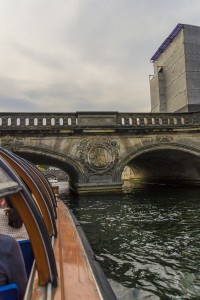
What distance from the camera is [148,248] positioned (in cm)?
549

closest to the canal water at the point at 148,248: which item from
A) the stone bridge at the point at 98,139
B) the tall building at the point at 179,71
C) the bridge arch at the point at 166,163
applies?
the stone bridge at the point at 98,139

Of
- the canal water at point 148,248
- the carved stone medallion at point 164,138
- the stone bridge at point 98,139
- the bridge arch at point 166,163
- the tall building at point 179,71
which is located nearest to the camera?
the canal water at point 148,248

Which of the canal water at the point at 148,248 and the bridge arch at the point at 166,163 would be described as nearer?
the canal water at the point at 148,248

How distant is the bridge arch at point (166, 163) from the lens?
1475cm

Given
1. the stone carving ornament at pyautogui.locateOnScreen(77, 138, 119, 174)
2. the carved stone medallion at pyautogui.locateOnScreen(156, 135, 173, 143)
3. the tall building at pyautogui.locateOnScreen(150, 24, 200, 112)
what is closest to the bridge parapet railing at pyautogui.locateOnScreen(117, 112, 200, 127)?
the carved stone medallion at pyautogui.locateOnScreen(156, 135, 173, 143)

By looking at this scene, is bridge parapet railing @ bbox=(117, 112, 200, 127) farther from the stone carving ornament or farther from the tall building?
the tall building

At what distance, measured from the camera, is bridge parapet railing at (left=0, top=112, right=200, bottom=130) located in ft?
44.9

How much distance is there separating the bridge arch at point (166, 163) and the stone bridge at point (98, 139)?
54mm

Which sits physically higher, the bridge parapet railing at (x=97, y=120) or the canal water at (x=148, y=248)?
the bridge parapet railing at (x=97, y=120)

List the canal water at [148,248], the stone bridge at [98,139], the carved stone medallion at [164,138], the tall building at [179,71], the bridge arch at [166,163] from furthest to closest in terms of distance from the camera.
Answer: the tall building at [179,71], the carved stone medallion at [164,138], the bridge arch at [166,163], the stone bridge at [98,139], the canal water at [148,248]

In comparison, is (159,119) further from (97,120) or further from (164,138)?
(97,120)

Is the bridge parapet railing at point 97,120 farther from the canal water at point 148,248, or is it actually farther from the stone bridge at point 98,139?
the canal water at point 148,248

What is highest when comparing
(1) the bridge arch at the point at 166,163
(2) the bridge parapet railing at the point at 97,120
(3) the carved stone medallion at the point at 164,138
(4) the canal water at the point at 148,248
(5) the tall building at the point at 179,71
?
(5) the tall building at the point at 179,71

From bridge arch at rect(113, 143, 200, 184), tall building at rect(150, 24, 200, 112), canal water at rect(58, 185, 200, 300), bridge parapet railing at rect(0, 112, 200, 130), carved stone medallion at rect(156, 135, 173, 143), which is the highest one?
tall building at rect(150, 24, 200, 112)
